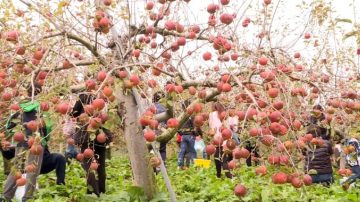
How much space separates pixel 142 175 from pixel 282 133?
2.55m

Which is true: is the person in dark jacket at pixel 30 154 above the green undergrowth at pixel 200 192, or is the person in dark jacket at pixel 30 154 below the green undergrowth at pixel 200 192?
above

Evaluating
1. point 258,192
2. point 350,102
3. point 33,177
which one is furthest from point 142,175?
point 350,102

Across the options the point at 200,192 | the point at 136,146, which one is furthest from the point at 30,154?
the point at 200,192

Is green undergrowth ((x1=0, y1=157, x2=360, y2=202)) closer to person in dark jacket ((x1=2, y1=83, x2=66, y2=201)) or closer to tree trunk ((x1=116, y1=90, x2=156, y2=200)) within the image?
tree trunk ((x1=116, y1=90, x2=156, y2=200))

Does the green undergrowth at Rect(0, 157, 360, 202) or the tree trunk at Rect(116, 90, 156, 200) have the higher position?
the tree trunk at Rect(116, 90, 156, 200)

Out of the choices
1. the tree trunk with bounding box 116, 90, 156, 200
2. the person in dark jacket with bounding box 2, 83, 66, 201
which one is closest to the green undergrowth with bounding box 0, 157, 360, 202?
the tree trunk with bounding box 116, 90, 156, 200

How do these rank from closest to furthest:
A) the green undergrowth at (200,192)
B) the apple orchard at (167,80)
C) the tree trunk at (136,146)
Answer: the apple orchard at (167,80) < the tree trunk at (136,146) < the green undergrowth at (200,192)

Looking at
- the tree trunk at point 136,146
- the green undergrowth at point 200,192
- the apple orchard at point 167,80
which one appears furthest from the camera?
the green undergrowth at point 200,192

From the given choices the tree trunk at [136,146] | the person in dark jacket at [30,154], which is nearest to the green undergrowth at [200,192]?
the tree trunk at [136,146]

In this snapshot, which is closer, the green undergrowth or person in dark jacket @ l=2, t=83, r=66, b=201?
person in dark jacket @ l=2, t=83, r=66, b=201

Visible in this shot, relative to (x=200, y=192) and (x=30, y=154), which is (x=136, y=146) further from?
(x=200, y=192)

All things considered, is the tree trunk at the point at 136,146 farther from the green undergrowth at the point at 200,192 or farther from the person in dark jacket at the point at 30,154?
the person in dark jacket at the point at 30,154

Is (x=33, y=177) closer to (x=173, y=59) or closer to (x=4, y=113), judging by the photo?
(x=4, y=113)

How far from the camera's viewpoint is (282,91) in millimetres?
3125
